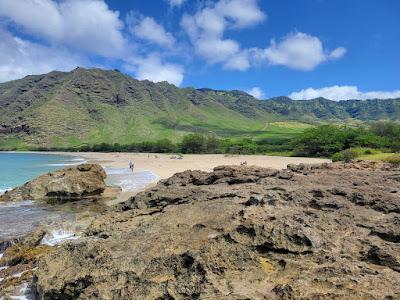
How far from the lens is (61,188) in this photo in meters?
32.7

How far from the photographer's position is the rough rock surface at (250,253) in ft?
20.3

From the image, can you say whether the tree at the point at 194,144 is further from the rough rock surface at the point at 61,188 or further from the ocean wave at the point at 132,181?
the rough rock surface at the point at 61,188

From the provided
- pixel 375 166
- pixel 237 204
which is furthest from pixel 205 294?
pixel 375 166

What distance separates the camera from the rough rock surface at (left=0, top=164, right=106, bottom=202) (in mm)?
32500

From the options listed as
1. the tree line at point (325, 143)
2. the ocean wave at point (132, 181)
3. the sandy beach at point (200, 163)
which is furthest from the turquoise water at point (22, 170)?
the tree line at point (325, 143)

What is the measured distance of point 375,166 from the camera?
20281mm

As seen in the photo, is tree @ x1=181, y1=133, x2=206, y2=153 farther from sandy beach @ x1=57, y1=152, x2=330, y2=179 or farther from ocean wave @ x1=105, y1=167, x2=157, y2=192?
ocean wave @ x1=105, y1=167, x2=157, y2=192

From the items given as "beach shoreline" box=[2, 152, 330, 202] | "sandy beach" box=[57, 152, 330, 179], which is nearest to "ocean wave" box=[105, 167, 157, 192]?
"beach shoreline" box=[2, 152, 330, 202]

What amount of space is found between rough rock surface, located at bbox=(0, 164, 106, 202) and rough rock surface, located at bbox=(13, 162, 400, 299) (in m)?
23.2

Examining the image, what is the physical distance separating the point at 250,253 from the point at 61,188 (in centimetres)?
2850

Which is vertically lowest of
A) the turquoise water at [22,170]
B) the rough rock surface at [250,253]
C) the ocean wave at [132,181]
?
the turquoise water at [22,170]

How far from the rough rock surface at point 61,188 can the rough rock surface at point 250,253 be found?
23.2m

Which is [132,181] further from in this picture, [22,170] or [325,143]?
[325,143]

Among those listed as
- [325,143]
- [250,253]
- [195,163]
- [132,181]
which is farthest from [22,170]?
[250,253]
